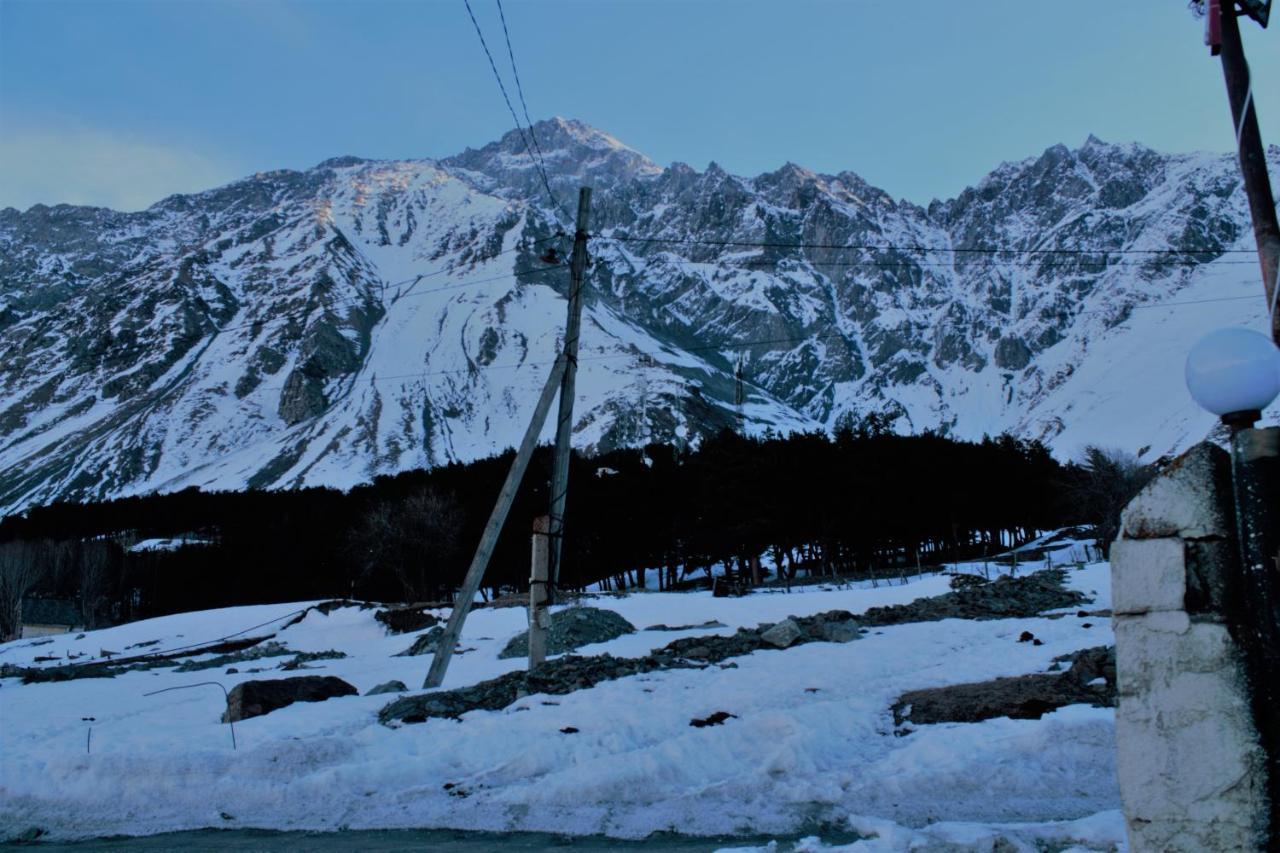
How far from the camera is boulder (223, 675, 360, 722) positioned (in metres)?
11.8

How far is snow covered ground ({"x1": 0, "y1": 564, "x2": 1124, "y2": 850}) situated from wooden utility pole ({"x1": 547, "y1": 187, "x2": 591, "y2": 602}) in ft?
9.36

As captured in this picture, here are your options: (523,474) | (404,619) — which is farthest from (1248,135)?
(404,619)

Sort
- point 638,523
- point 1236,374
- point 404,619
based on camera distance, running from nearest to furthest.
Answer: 1. point 1236,374
2. point 404,619
3. point 638,523

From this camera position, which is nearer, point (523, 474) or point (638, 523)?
point (523, 474)

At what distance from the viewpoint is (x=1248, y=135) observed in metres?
6.77

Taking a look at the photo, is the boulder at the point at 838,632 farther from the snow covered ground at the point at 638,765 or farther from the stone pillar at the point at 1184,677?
the stone pillar at the point at 1184,677

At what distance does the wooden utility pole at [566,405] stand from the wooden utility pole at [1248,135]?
923 centimetres

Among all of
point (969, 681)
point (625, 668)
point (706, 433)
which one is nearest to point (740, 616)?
point (625, 668)

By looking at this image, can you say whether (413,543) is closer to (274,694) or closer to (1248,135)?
(274,694)

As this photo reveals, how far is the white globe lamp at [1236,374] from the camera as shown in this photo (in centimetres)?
318

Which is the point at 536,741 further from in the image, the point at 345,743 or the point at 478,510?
the point at 478,510

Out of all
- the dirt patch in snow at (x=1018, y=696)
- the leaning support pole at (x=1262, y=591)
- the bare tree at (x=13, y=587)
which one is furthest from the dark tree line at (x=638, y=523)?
the leaning support pole at (x=1262, y=591)

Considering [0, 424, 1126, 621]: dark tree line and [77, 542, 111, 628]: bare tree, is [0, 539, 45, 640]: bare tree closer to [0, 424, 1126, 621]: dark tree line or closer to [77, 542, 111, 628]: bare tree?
[77, 542, 111, 628]: bare tree

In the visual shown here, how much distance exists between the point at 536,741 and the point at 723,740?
216 cm
